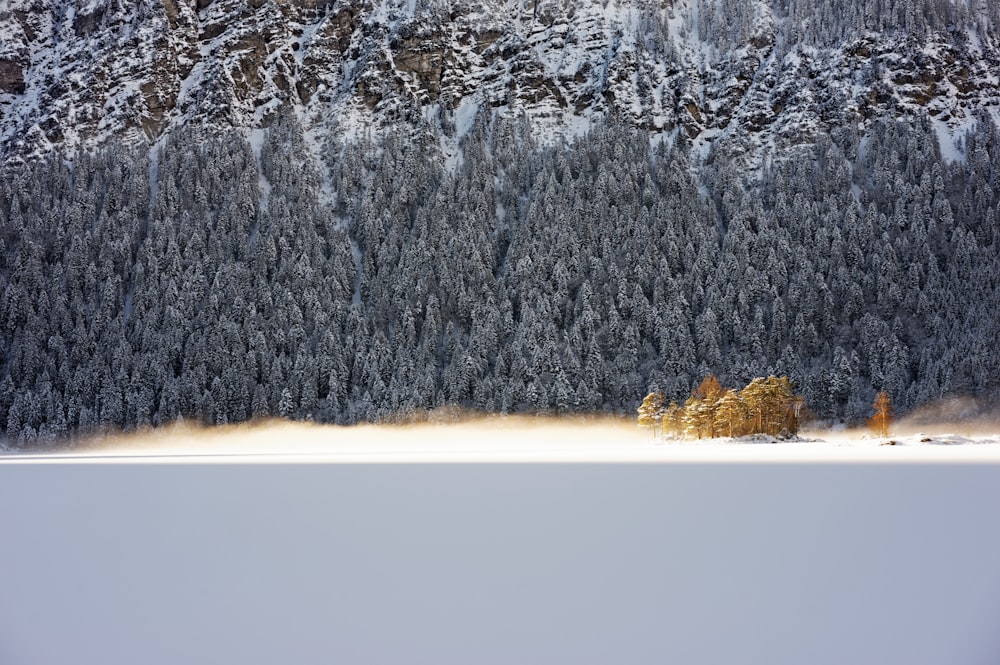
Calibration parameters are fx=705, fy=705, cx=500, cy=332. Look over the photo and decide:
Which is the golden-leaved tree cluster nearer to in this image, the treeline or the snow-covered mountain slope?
the treeline

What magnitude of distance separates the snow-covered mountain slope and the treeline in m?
6.61

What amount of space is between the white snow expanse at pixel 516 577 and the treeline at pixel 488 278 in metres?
64.7

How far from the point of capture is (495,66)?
119 metres

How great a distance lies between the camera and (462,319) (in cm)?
8912

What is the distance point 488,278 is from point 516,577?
272ft

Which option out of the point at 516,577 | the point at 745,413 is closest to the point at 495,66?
the point at 745,413

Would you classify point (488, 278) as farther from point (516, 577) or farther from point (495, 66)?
point (516, 577)

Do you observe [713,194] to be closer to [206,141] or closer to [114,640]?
[206,141]

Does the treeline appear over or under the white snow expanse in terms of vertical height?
over

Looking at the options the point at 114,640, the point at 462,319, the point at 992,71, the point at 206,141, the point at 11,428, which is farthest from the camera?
the point at 206,141

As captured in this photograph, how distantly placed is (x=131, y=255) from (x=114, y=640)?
10298 cm

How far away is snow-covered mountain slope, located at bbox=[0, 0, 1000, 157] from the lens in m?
106

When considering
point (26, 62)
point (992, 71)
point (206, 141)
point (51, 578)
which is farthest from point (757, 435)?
point (26, 62)

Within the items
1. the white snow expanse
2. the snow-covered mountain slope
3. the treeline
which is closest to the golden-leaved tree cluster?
the treeline
